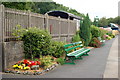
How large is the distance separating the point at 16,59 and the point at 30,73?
5.05 feet

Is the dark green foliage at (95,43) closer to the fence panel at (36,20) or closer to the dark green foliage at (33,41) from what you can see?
the fence panel at (36,20)

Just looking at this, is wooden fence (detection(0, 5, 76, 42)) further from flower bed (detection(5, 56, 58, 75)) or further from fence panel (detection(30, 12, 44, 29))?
flower bed (detection(5, 56, 58, 75))

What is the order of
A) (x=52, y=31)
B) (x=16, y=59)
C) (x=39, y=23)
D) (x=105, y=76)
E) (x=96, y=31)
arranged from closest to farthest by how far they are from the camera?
(x=105, y=76)
(x=16, y=59)
(x=39, y=23)
(x=52, y=31)
(x=96, y=31)

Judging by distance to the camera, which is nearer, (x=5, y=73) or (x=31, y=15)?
(x=5, y=73)

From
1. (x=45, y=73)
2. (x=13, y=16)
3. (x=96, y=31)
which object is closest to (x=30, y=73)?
(x=45, y=73)

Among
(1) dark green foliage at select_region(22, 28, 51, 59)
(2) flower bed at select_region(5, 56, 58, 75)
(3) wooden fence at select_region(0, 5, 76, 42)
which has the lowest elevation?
(2) flower bed at select_region(5, 56, 58, 75)

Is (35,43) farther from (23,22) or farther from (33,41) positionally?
(23,22)

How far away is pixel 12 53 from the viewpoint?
27.3ft

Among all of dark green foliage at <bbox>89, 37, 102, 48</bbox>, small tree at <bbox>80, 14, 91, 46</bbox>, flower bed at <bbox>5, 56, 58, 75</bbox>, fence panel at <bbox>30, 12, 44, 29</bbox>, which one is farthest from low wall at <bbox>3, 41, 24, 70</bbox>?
dark green foliage at <bbox>89, 37, 102, 48</bbox>

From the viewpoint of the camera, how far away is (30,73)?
7.41m

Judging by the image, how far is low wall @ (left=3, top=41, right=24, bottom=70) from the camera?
7785mm

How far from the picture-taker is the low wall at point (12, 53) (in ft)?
25.5

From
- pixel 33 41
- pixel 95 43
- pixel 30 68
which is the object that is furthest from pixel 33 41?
pixel 95 43

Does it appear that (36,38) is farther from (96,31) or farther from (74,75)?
(96,31)
